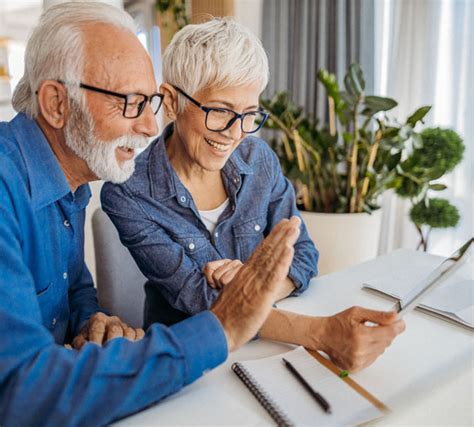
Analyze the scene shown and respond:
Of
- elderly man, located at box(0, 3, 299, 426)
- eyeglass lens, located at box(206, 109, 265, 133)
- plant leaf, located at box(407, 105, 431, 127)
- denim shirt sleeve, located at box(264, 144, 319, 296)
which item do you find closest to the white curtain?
plant leaf, located at box(407, 105, 431, 127)

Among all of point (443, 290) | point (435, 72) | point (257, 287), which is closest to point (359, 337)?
point (257, 287)

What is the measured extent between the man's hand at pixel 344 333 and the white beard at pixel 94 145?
50 centimetres

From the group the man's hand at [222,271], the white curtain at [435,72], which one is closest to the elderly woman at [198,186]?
the man's hand at [222,271]

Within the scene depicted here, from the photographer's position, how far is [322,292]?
1275 millimetres

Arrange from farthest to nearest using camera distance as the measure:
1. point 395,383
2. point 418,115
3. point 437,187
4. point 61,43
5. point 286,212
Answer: point 437,187 → point 418,115 → point 286,212 → point 61,43 → point 395,383

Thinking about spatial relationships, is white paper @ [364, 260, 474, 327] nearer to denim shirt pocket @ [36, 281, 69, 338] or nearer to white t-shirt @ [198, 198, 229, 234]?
white t-shirt @ [198, 198, 229, 234]

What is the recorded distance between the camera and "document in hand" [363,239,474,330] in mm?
901

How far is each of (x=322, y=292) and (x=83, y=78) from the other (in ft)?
2.63

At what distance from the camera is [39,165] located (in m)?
0.98

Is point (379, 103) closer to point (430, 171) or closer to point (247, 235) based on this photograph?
point (430, 171)

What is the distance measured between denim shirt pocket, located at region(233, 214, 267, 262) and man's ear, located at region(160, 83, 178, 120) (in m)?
0.38

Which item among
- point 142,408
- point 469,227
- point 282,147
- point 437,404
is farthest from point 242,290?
point 469,227

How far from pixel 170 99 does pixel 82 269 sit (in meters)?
0.54

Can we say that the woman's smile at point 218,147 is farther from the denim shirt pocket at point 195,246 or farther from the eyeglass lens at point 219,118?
the denim shirt pocket at point 195,246
